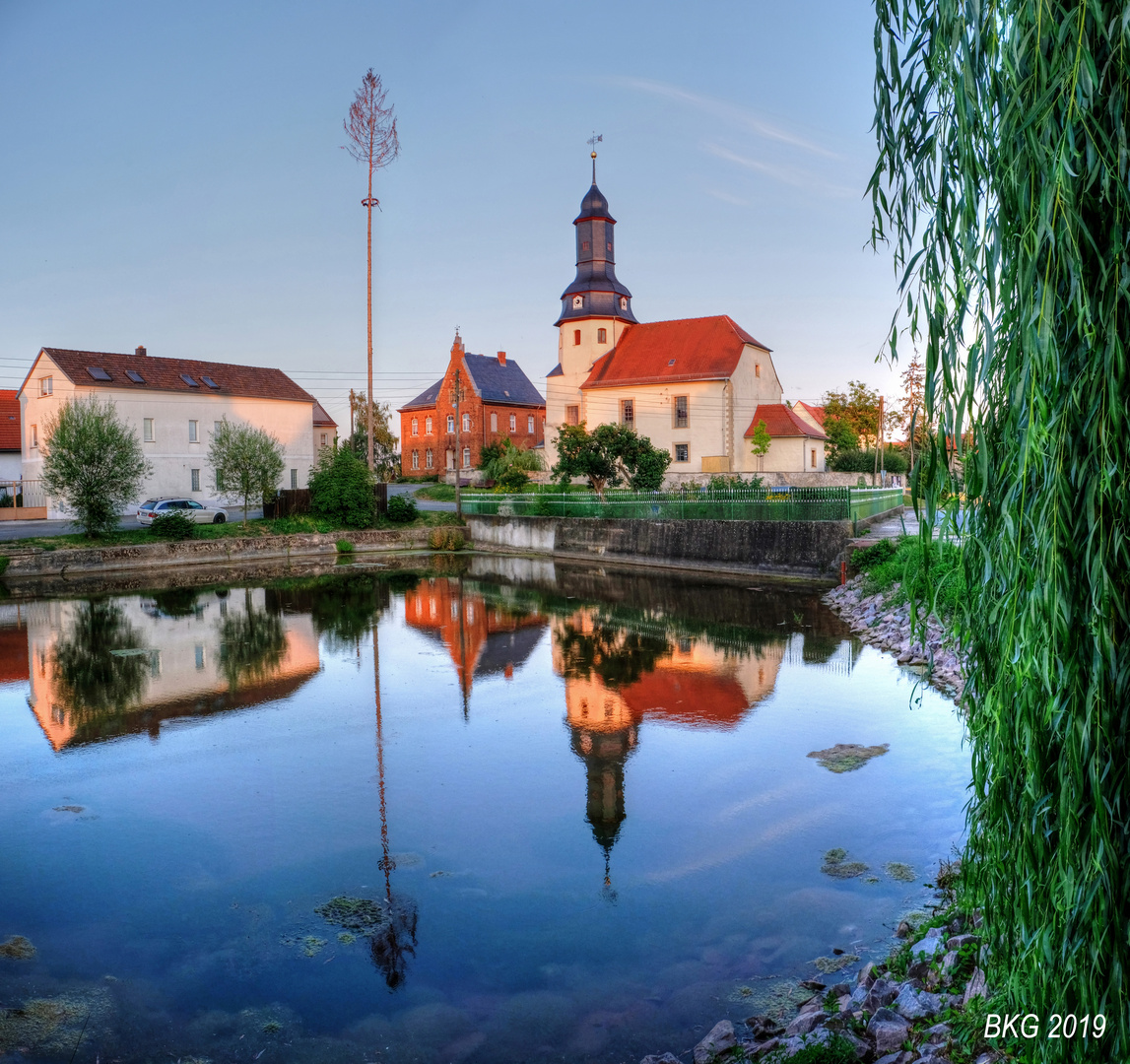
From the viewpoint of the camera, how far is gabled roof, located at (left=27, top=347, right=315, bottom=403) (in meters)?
46.4

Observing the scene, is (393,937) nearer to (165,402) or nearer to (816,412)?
(165,402)

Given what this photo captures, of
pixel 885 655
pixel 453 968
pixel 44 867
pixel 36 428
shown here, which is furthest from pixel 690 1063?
pixel 36 428

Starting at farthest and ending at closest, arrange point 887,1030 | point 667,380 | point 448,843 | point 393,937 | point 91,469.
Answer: point 667,380 < point 91,469 < point 448,843 < point 393,937 < point 887,1030

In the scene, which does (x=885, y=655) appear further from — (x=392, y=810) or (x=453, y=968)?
(x=453, y=968)

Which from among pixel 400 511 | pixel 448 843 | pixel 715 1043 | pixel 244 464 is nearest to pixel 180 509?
pixel 244 464

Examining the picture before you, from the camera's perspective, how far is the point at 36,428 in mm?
48750

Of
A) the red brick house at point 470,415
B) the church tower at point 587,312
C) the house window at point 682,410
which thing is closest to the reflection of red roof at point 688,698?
the house window at point 682,410

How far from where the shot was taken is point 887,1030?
453 centimetres

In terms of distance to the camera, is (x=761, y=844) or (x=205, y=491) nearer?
(x=761, y=844)

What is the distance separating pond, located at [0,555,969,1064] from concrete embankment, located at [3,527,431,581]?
16.4 m

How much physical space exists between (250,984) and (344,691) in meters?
8.29

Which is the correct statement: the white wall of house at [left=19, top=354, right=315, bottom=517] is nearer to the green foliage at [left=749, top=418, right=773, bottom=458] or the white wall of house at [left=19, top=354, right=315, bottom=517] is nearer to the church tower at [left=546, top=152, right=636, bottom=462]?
the church tower at [left=546, top=152, right=636, bottom=462]

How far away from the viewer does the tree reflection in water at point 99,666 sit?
13125 mm

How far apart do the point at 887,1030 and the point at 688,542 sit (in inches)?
1064
